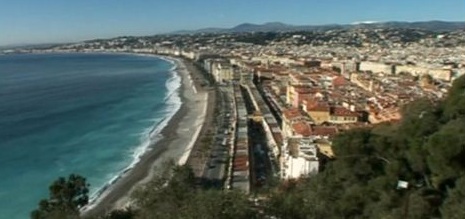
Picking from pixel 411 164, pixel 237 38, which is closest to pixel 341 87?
pixel 411 164

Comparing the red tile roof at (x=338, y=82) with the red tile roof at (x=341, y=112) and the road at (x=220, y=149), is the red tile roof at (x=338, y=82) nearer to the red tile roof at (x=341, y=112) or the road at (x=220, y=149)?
the road at (x=220, y=149)

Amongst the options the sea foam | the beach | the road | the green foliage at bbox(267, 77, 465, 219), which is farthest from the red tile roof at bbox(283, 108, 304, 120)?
the green foliage at bbox(267, 77, 465, 219)

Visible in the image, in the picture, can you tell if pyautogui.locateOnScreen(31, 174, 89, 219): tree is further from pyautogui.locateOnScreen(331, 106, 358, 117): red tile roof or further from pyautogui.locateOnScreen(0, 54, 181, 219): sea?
pyautogui.locateOnScreen(331, 106, 358, 117): red tile roof

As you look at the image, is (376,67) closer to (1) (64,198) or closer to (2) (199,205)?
(1) (64,198)

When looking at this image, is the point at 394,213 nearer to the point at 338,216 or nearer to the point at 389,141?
the point at 338,216

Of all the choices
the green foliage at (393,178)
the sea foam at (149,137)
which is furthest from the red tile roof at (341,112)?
the green foliage at (393,178)

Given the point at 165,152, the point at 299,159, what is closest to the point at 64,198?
the point at 299,159
